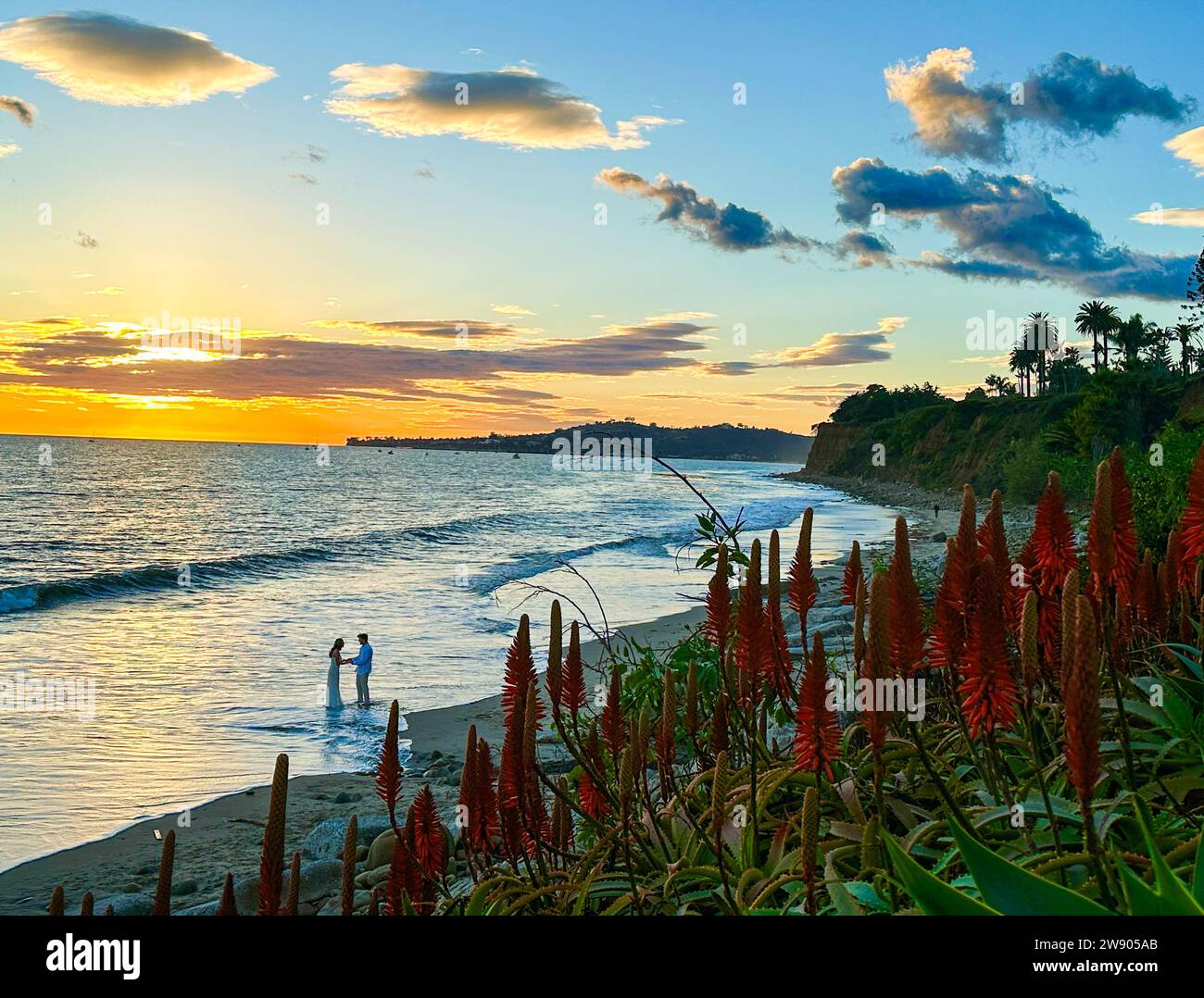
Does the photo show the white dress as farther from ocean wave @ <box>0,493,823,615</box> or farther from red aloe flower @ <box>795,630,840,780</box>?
red aloe flower @ <box>795,630,840,780</box>

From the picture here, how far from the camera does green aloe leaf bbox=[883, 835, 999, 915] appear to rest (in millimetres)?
1353

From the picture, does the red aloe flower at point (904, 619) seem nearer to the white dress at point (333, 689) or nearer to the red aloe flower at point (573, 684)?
the red aloe flower at point (573, 684)

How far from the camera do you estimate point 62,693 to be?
17891 millimetres

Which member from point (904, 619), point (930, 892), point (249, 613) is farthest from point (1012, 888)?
point (249, 613)

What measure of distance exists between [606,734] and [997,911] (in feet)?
5.88

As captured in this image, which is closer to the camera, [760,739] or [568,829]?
[568,829]

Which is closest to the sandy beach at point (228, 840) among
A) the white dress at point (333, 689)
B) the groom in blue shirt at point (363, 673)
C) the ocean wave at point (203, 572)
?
the white dress at point (333, 689)

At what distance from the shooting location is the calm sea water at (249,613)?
13.8m

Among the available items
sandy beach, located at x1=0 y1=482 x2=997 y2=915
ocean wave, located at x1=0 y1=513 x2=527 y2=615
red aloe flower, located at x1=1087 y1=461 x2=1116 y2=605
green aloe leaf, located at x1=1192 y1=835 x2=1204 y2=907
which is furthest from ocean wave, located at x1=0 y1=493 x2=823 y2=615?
green aloe leaf, located at x1=1192 y1=835 x2=1204 y2=907

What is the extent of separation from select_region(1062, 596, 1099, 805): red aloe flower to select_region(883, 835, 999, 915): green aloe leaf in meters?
0.24

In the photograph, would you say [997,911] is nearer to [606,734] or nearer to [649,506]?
[606,734]
